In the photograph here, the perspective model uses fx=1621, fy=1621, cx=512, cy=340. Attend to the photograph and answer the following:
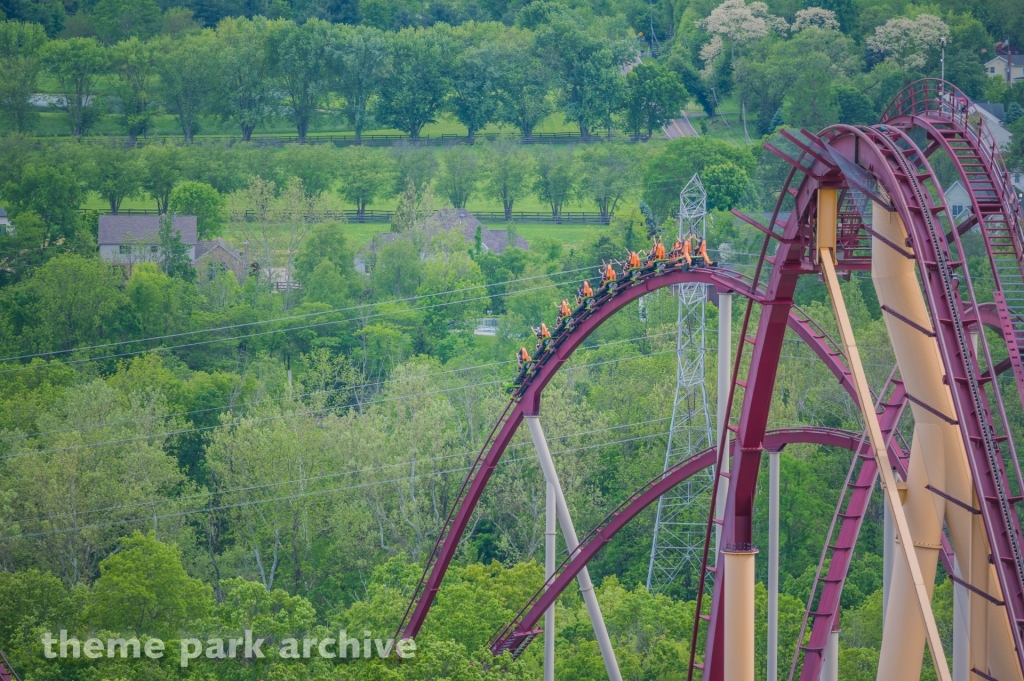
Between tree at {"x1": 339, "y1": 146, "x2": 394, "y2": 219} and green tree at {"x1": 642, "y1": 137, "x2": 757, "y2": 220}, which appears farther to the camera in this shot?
tree at {"x1": 339, "y1": 146, "x2": 394, "y2": 219}

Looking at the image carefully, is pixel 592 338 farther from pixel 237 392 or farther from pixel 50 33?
pixel 50 33

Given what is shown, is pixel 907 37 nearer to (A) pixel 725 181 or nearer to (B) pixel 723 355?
(A) pixel 725 181

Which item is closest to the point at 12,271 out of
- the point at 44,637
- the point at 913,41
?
the point at 44,637

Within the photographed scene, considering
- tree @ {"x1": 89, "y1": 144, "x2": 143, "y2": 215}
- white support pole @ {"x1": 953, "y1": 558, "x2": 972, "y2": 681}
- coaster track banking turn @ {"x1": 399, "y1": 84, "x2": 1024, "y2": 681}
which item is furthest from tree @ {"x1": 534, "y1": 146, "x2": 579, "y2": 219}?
white support pole @ {"x1": 953, "y1": 558, "x2": 972, "y2": 681}

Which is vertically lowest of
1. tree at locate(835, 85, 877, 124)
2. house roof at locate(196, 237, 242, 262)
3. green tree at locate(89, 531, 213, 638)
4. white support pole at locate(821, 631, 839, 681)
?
green tree at locate(89, 531, 213, 638)

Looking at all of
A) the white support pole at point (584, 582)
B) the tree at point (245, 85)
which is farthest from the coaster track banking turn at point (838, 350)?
the tree at point (245, 85)

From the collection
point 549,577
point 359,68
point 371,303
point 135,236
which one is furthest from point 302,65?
point 549,577

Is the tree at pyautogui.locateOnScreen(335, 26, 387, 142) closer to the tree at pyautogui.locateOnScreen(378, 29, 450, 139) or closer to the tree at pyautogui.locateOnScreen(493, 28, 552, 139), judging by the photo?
the tree at pyautogui.locateOnScreen(378, 29, 450, 139)
